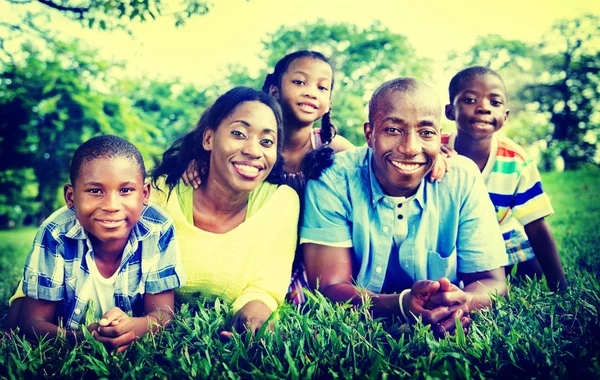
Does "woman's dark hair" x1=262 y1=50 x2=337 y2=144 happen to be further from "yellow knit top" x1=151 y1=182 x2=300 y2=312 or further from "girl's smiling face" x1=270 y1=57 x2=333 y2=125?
"yellow knit top" x1=151 y1=182 x2=300 y2=312

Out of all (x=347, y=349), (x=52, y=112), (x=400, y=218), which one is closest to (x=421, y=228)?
(x=400, y=218)

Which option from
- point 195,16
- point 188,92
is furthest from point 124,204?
point 188,92

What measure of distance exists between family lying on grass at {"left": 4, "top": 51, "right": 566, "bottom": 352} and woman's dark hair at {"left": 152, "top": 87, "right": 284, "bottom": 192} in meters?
0.01

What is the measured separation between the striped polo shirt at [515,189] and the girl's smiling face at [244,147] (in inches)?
67.0

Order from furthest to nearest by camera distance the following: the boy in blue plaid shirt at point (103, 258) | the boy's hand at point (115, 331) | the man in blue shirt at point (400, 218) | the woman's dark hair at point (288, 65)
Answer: the woman's dark hair at point (288, 65) → the man in blue shirt at point (400, 218) → the boy in blue plaid shirt at point (103, 258) → the boy's hand at point (115, 331)

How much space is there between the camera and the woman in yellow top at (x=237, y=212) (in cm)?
273

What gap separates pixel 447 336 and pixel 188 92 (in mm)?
21262

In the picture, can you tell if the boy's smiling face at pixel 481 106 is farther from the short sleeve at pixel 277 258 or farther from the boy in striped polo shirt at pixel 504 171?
the short sleeve at pixel 277 258

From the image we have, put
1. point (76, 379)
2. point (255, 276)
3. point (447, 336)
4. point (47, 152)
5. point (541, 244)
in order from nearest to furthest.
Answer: point (76, 379), point (447, 336), point (255, 276), point (541, 244), point (47, 152)

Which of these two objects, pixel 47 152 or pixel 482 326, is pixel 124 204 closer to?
pixel 482 326

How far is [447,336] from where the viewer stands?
2.17 m

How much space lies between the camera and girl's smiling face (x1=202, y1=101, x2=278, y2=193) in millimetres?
2770

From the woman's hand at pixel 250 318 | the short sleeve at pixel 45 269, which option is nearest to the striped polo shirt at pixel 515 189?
the woman's hand at pixel 250 318

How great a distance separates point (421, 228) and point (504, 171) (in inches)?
42.1
